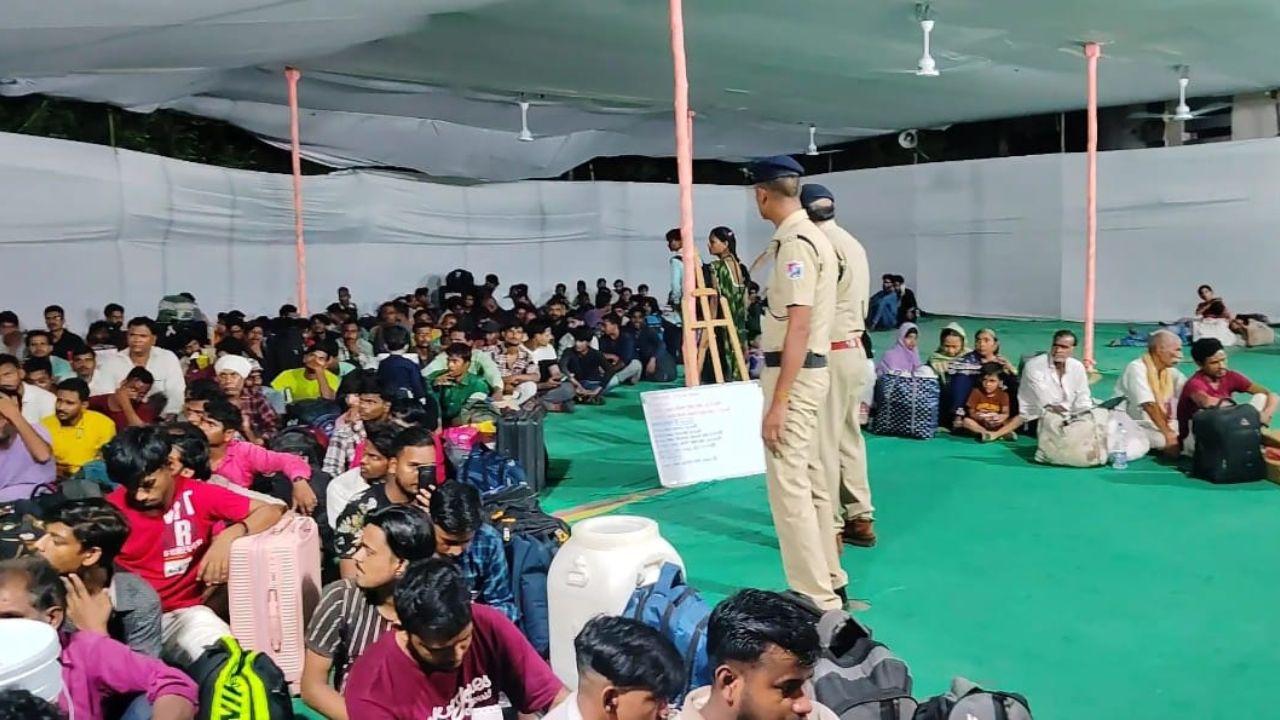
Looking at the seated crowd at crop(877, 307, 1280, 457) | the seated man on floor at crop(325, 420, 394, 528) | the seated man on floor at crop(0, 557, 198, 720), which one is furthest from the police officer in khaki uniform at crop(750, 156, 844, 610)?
the seated crowd at crop(877, 307, 1280, 457)

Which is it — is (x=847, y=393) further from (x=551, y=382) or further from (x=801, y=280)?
(x=551, y=382)

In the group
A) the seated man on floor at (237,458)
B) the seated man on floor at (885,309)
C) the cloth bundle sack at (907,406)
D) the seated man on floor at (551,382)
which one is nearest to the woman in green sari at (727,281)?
the cloth bundle sack at (907,406)

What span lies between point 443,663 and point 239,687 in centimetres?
63

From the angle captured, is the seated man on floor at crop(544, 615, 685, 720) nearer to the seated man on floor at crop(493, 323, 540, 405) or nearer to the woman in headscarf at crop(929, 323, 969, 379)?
the woman in headscarf at crop(929, 323, 969, 379)

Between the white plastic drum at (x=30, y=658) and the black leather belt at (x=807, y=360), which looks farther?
the black leather belt at (x=807, y=360)

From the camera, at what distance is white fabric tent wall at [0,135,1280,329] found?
846 cm

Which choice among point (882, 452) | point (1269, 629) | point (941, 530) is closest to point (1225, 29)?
point (882, 452)

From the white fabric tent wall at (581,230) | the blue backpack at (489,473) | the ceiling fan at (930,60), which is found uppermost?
the ceiling fan at (930,60)

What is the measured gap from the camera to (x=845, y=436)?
15.0 feet

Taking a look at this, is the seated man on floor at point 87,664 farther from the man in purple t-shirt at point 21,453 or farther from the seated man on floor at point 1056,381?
the seated man on floor at point 1056,381

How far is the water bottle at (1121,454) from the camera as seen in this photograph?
19.2 feet

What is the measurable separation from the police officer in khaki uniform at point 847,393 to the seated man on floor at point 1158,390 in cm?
231

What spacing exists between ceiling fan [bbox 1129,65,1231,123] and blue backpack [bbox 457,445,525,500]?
810cm

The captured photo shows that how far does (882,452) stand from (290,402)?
3691 mm
